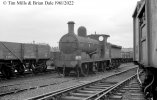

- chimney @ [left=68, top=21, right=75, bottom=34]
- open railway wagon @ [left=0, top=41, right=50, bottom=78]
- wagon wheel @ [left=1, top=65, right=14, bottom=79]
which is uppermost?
chimney @ [left=68, top=21, right=75, bottom=34]

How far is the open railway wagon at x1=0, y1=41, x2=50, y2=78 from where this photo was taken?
1415 centimetres

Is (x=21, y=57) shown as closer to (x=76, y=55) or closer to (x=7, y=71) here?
(x=7, y=71)

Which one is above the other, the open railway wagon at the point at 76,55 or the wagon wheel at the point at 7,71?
the open railway wagon at the point at 76,55

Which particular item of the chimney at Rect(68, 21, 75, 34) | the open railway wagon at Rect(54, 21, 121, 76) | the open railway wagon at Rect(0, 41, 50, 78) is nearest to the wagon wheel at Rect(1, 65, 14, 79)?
the open railway wagon at Rect(0, 41, 50, 78)

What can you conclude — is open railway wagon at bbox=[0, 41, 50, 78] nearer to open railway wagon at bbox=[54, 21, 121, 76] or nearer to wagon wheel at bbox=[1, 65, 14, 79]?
wagon wheel at bbox=[1, 65, 14, 79]

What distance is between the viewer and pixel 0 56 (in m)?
13.6

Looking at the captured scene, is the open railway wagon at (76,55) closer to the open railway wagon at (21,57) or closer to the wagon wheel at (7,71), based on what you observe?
the open railway wagon at (21,57)

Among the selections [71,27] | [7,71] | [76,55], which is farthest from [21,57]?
[71,27]

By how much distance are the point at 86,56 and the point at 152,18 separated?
12.0m

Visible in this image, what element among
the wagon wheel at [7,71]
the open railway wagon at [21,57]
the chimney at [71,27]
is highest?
the chimney at [71,27]

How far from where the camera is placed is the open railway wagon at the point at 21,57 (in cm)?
1415

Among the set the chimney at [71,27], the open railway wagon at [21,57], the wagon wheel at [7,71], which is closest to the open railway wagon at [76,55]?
the chimney at [71,27]

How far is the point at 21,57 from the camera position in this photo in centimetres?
1555

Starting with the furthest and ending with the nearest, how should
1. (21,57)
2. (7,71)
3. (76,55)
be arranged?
(21,57)
(76,55)
(7,71)
